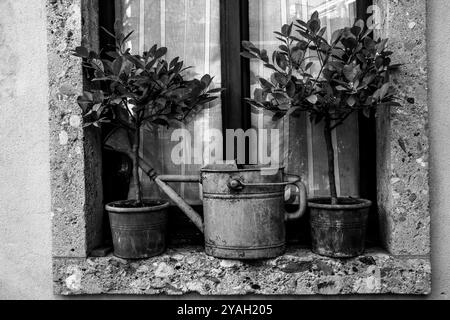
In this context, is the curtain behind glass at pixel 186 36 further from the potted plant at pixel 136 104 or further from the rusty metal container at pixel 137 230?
the rusty metal container at pixel 137 230

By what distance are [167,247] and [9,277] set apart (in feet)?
2.84

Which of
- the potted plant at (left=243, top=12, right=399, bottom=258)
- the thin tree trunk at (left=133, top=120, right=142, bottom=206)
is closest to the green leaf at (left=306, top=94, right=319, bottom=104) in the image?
the potted plant at (left=243, top=12, right=399, bottom=258)

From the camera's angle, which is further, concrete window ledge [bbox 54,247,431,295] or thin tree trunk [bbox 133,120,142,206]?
thin tree trunk [bbox 133,120,142,206]

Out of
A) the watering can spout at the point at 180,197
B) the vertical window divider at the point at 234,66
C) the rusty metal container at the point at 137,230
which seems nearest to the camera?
the rusty metal container at the point at 137,230

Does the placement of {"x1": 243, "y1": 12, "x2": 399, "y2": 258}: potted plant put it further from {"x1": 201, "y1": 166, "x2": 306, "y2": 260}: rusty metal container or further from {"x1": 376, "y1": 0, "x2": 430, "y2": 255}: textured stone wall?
{"x1": 201, "y1": 166, "x2": 306, "y2": 260}: rusty metal container

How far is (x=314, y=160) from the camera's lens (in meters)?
2.46

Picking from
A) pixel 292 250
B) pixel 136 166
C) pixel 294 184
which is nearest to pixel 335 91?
pixel 294 184

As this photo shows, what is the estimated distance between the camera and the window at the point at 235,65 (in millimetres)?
2434

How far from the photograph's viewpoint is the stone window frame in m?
2.16

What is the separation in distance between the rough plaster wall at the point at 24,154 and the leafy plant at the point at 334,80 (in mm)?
1130

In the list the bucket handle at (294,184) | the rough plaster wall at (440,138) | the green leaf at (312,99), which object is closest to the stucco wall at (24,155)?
the bucket handle at (294,184)

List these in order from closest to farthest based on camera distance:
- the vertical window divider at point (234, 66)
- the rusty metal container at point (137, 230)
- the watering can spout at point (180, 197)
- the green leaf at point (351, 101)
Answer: the green leaf at point (351, 101), the rusty metal container at point (137, 230), the watering can spout at point (180, 197), the vertical window divider at point (234, 66)

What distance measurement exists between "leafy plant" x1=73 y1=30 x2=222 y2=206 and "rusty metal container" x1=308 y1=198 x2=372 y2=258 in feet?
2.81
